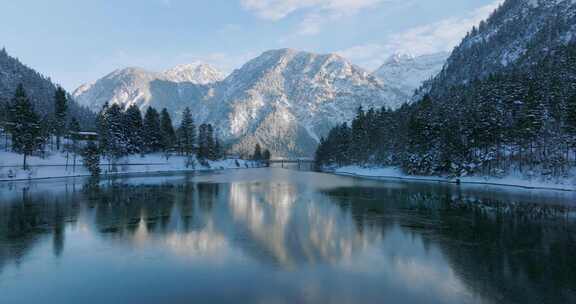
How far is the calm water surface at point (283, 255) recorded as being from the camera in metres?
15.1

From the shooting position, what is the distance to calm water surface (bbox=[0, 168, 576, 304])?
15141 millimetres

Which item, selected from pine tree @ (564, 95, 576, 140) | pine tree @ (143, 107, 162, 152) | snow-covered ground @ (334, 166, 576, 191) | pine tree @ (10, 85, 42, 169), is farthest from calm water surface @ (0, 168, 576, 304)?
pine tree @ (143, 107, 162, 152)

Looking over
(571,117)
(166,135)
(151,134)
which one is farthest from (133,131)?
(571,117)

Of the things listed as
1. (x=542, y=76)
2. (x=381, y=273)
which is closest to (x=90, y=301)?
(x=381, y=273)

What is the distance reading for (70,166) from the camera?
9512 centimetres

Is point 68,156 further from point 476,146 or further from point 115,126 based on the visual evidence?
point 476,146

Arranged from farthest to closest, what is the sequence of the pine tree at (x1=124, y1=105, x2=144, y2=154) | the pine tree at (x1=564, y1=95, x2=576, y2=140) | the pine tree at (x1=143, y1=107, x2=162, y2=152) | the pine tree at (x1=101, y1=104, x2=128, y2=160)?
the pine tree at (x1=143, y1=107, x2=162, y2=152)
the pine tree at (x1=124, y1=105, x2=144, y2=154)
the pine tree at (x1=101, y1=104, x2=128, y2=160)
the pine tree at (x1=564, y1=95, x2=576, y2=140)

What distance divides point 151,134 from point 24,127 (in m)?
49.3

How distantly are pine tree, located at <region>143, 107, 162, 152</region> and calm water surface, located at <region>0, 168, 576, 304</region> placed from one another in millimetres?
94326

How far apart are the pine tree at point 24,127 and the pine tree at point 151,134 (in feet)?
142

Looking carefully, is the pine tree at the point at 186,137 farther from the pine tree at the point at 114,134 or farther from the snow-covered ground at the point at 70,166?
the pine tree at the point at 114,134

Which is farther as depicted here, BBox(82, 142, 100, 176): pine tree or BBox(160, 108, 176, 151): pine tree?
BBox(160, 108, 176, 151): pine tree

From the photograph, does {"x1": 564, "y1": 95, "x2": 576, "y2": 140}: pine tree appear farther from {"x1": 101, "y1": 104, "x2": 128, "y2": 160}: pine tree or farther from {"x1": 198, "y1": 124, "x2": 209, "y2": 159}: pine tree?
{"x1": 198, "y1": 124, "x2": 209, "y2": 159}: pine tree

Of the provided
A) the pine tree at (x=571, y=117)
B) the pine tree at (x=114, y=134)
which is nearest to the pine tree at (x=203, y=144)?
the pine tree at (x=114, y=134)
